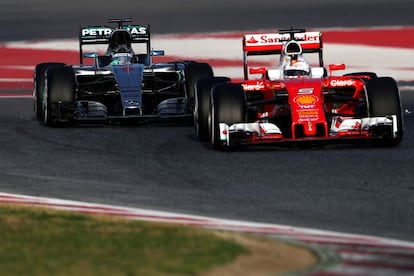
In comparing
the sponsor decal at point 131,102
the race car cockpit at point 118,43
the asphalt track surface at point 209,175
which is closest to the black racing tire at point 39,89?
the asphalt track surface at point 209,175

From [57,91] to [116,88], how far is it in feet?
3.53

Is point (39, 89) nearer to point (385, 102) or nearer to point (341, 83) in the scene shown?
point (341, 83)

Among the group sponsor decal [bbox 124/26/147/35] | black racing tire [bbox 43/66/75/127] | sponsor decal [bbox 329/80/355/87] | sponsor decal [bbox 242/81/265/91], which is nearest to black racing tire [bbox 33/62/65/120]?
black racing tire [bbox 43/66/75/127]

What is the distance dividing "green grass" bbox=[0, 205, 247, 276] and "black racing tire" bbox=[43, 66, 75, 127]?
25.6 ft

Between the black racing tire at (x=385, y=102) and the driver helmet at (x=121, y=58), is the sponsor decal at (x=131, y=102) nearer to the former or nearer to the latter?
the driver helmet at (x=121, y=58)

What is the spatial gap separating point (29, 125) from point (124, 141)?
2.68m

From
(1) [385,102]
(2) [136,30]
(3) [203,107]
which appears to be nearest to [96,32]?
(2) [136,30]

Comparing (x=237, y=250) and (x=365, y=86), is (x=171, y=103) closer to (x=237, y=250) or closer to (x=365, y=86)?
(x=365, y=86)

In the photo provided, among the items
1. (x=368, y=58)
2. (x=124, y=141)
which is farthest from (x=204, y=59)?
(x=124, y=141)

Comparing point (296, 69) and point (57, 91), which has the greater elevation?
point (296, 69)

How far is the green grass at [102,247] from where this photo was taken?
10227mm

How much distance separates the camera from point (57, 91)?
813 inches

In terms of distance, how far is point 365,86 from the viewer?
17.8 metres

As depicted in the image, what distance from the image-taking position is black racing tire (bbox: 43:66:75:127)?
20.7 metres
